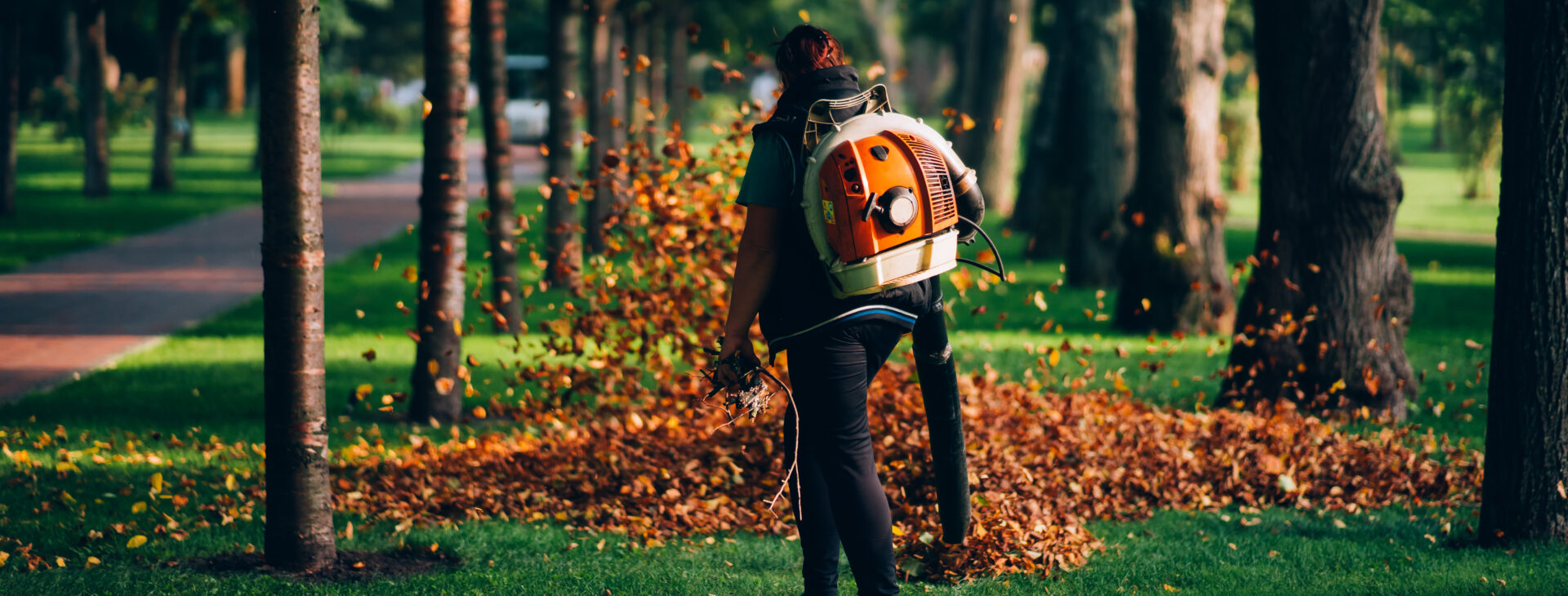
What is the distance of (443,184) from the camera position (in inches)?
282

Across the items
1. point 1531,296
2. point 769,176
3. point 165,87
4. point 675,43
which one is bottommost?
point 1531,296

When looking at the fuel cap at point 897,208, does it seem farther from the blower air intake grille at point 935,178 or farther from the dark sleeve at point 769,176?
the dark sleeve at point 769,176

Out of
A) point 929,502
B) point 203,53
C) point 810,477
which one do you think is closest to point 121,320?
point 929,502

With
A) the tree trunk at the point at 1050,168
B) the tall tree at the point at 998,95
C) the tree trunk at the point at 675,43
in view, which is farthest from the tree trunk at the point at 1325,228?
the tree trunk at the point at 675,43

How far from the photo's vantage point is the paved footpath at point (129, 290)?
9.18 meters

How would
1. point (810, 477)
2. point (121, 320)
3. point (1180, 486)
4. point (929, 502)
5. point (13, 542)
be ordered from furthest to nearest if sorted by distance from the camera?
point (121, 320), point (1180, 486), point (929, 502), point (13, 542), point (810, 477)

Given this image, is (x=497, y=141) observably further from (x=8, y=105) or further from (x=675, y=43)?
(x=675, y=43)

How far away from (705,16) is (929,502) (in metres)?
21.0

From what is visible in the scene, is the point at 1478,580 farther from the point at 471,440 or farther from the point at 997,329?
the point at 997,329

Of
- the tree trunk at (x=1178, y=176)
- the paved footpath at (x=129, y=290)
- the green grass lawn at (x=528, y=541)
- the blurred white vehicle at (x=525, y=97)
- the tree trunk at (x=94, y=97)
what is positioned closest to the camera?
the green grass lawn at (x=528, y=541)

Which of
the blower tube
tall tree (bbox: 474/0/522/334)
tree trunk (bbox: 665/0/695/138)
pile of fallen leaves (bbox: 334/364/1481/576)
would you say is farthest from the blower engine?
tree trunk (bbox: 665/0/695/138)

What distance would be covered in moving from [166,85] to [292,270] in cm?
1977

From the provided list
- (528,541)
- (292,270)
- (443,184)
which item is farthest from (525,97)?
(292,270)

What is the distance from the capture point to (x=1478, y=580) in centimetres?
466
